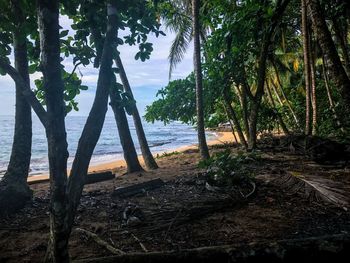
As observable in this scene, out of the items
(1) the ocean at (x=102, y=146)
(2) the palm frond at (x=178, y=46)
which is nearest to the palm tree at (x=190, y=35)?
(2) the palm frond at (x=178, y=46)

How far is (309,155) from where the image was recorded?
22.6ft

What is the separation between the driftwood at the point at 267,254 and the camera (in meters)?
2.39

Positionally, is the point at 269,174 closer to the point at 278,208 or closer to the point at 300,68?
the point at 278,208

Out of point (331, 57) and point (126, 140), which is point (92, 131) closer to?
point (331, 57)

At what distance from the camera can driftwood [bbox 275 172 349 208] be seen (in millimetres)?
3982

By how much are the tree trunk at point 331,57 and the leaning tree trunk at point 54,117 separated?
531cm

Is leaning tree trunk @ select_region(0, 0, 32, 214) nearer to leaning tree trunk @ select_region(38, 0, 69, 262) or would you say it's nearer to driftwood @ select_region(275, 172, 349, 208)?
leaning tree trunk @ select_region(38, 0, 69, 262)

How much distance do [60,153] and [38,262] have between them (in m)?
1.53

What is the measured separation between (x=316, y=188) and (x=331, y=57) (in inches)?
115

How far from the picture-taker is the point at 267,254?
7.89 ft

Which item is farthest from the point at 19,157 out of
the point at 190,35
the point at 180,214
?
the point at 190,35

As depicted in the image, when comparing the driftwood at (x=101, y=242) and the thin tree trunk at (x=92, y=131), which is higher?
the thin tree trunk at (x=92, y=131)

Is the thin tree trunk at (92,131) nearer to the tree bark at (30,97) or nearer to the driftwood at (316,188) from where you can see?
the tree bark at (30,97)

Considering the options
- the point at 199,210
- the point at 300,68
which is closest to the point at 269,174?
the point at 199,210
